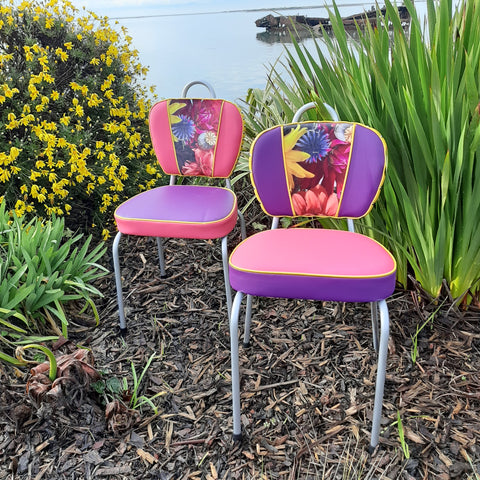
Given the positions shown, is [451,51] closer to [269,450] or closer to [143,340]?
[269,450]

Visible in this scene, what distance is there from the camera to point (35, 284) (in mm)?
1838

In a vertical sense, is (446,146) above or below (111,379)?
above

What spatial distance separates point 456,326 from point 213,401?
1.02m

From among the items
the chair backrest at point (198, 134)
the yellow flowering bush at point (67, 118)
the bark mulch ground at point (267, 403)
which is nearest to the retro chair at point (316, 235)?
the bark mulch ground at point (267, 403)

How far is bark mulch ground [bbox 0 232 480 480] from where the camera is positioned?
1372mm

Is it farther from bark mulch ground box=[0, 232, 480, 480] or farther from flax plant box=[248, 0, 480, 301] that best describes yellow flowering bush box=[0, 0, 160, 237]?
flax plant box=[248, 0, 480, 301]

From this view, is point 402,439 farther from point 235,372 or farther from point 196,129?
point 196,129

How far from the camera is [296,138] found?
1.64 meters

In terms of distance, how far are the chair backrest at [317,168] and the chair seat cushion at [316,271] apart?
267 millimetres

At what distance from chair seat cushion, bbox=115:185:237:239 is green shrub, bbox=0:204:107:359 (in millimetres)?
384

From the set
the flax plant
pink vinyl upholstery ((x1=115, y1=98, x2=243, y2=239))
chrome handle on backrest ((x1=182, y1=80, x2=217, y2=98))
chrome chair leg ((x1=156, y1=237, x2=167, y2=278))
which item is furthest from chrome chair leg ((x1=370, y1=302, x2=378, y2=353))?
chrome handle on backrest ((x1=182, y1=80, x2=217, y2=98))

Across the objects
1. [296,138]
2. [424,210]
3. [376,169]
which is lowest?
[424,210]

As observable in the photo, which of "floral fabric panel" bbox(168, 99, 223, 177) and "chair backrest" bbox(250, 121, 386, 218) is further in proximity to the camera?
"floral fabric panel" bbox(168, 99, 223, 177)

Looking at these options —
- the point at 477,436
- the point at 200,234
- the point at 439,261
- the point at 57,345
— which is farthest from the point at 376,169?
the point at 57,345
